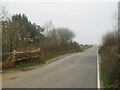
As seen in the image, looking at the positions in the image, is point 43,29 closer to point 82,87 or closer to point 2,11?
point 2,11

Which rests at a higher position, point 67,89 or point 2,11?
point 2,11

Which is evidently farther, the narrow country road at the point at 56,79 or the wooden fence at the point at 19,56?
the wooden fence at the point at 19,56

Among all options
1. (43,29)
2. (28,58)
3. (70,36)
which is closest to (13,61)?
(28,58)

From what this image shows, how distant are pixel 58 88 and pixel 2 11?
61.0 ft

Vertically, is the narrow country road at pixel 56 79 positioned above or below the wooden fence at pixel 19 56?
below

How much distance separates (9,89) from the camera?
958 cm

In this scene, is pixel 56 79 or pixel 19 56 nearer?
pixel 56 79

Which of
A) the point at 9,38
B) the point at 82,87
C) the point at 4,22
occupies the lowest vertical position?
the point at 82,87

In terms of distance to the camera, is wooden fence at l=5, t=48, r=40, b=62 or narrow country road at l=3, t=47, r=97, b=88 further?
wooden fence at l=5, t=48, r=40, b=62

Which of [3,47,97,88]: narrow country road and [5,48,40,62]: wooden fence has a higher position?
[5,48,40,62]: wooden fence

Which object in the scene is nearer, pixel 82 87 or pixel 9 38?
pixel 82 87

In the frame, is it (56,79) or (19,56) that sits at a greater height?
(19,56)

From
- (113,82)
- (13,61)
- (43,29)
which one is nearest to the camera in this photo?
(113,82)

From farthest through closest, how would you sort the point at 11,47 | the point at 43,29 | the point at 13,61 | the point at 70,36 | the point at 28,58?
the point at 70,36
the point at 43,29
the point at 11,47
the point at 28,58
the point at 13,61
